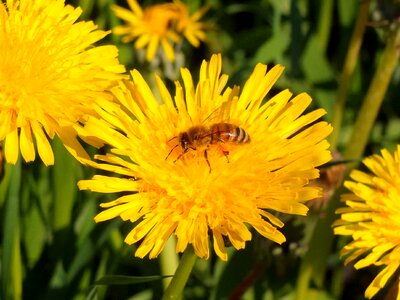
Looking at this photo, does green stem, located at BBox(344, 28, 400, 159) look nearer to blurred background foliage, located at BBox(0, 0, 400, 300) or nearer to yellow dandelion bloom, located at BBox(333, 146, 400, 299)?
blurred background foliage, located at BBox(0, 0, 400, 300)

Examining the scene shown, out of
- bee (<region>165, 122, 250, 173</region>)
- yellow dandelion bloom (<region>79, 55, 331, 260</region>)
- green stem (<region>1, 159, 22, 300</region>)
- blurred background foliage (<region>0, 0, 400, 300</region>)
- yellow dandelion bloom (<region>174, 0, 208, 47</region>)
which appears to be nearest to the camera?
yellow dandelion bloom (<region>79, 55, 331, 260</region>)

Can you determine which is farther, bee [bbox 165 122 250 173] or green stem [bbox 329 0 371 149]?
green stem [bbox 329 0 371 149]

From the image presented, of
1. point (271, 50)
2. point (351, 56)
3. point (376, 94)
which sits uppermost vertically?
point (271, 50)

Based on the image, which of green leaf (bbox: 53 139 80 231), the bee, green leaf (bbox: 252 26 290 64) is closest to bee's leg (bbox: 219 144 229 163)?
the bee

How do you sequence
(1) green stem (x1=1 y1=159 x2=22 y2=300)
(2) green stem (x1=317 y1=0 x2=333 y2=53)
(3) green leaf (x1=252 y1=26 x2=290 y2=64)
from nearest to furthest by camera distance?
(1) green stem (x1=1 y1=159 x2=22 y2=300) < (3) green leaf (x1=252 y1=26 x2=290 y2=64) < (2) green stem (x1=317 y1=0 x2=333 y2=53)

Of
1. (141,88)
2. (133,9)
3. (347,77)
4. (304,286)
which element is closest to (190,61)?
(133,9)

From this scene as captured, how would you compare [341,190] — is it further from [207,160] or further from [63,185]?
[63,185]

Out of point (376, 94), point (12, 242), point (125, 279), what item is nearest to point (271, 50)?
point (376, 94)
